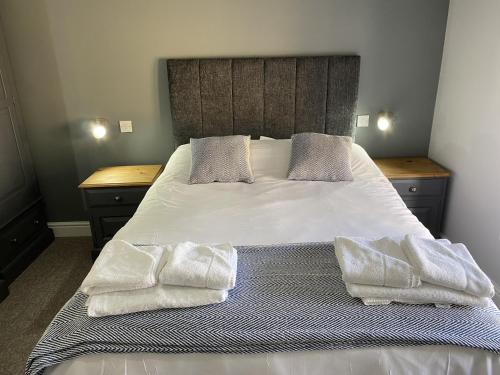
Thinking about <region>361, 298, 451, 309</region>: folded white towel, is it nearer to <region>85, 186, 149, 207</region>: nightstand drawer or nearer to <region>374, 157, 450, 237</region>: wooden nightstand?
<region>374, 157, 450, 237</region>: wooden nightstand

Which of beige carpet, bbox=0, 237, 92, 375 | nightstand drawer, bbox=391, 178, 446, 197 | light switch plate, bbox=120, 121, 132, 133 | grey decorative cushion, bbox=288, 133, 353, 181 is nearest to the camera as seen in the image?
beige carpet, bbox=0, 237, 92, 375

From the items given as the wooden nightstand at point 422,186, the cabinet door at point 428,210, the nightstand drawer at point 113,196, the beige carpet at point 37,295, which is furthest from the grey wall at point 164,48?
the beige carpet at point 37,295

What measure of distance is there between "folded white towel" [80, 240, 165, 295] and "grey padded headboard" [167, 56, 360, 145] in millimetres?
1547

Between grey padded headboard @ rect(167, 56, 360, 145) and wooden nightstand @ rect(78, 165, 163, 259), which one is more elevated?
grey padded headboard @ rect(167, 56, 360, 145)

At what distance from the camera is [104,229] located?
2.93m

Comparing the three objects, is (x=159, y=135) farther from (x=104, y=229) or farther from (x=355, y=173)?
(x=355, y=173)

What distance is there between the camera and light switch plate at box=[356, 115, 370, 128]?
120 inches

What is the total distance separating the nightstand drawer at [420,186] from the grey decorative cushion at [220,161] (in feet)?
3.56

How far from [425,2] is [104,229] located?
9.28 feet

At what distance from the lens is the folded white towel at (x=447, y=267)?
4.50 feet

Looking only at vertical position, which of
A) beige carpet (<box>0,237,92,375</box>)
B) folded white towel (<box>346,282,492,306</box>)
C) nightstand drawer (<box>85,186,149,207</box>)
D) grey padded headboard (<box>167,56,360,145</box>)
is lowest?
beige carpet (<box>0,237,92,375</box>)

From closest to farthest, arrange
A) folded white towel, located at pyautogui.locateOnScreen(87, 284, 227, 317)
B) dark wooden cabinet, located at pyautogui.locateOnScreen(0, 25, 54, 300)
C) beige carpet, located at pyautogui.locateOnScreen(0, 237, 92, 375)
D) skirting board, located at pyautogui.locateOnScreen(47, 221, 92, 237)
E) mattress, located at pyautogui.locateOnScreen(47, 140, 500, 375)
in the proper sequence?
mattress, located at pyautogui.locateOnScreen(47, 140, 500, 375)
folded white towel, located at pyautogui.locateOnScreen(87, 284, 227, 317)
beige carpet, located at pyautogui.locateOnScreen(0, 237, 92, 375)
dark wooden cabinet, located at pyautogui.locateOnScreen(0, 25, 54, 300)
skirting board, located at pyautogui.locateOnScreen(47, 221, 92, 237)

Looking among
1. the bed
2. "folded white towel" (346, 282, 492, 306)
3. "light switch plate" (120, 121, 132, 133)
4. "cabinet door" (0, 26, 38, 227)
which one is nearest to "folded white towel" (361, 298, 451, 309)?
"folded white towel" (346, 282, 492, 306)

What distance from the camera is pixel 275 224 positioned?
6.53 ft
